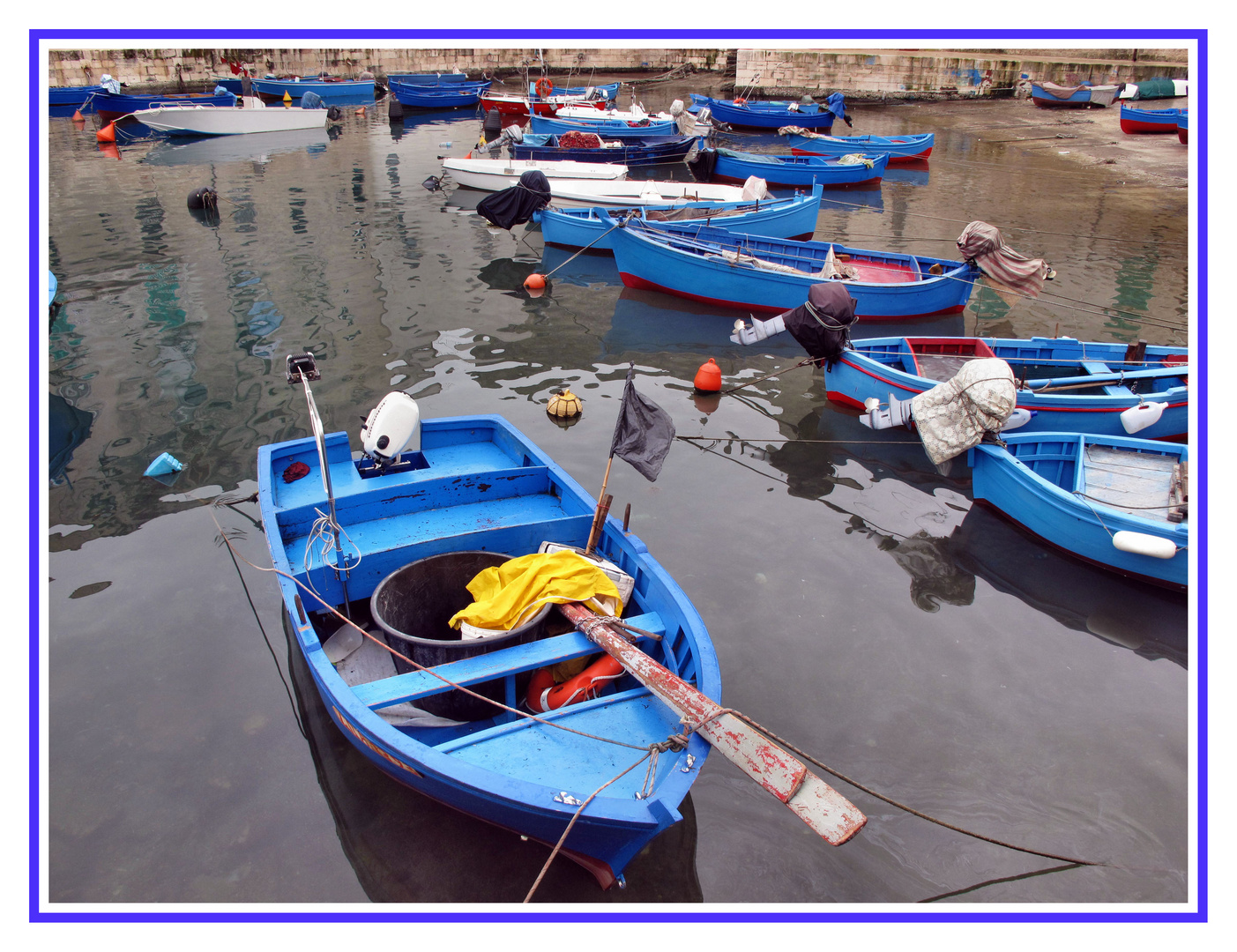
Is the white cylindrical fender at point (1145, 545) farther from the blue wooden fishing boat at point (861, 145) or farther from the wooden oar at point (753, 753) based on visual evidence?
the blue wooden fishing boat at point (861, 145)

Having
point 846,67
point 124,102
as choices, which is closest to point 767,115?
point 846,67

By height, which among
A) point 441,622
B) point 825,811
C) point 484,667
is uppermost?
point 825,811

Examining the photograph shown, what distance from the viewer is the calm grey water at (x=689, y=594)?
561cm

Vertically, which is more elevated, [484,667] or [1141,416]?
[1141,416]

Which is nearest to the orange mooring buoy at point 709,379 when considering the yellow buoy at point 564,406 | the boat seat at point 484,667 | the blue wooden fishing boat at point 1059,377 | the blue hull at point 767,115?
the blue wooden fishing boat at point 1059,377

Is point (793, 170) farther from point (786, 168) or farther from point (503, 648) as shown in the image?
point (503, 648)

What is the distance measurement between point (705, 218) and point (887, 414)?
1072cm

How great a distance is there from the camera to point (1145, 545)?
7984 mm

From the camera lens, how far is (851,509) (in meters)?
10.1

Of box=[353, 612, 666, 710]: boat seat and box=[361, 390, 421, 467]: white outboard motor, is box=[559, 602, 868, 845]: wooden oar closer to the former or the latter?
box=[353, 612, 666, 710]: boat seat

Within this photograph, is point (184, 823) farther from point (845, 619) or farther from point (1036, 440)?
point (1036, 440)

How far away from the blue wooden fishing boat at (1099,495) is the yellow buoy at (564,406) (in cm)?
597
